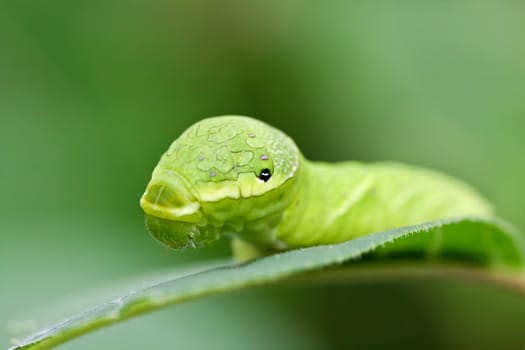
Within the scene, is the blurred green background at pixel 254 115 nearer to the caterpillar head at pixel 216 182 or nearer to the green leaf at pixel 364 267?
the green leaf at pixel 364 267

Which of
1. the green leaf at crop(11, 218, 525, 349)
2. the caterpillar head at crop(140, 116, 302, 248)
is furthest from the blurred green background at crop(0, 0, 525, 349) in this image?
the caterpillar head at crop(140, 116, 302, 248)

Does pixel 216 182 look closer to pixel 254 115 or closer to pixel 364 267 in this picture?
pixel 364 267

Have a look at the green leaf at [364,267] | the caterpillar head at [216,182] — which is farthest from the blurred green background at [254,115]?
the caterpillar head at [216,182]

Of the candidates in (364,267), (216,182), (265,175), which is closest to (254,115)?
(364,267)

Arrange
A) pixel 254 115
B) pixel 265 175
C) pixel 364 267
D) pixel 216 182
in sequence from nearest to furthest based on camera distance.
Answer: pixel 216 182, pixel 265 175, pixel 364 267, pixel 254 115

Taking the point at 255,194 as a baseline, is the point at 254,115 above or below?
above

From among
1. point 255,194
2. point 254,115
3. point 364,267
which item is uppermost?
point 254,115

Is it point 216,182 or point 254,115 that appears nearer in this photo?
point 216,182

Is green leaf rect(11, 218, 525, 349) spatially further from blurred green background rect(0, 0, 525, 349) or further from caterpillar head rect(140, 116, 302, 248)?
blurred green background rect(0, 0, 525, 349)
